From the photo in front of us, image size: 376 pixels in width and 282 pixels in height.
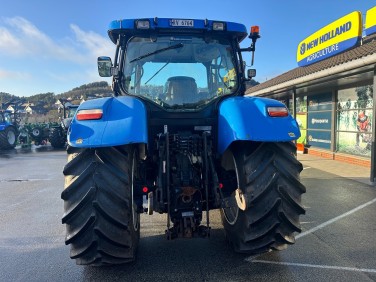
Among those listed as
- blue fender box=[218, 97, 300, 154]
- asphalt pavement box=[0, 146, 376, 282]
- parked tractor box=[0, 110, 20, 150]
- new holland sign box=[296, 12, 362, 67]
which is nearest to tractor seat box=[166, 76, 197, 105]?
blue fender box=[218, 97, 300, 154]

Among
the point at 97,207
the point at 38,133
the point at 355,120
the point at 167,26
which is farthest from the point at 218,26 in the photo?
the point at 38,133

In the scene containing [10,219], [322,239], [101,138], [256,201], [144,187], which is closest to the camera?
[101,138]

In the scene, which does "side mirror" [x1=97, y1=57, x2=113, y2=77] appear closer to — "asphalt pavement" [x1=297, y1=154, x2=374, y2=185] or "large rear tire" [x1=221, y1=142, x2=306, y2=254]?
"large rear tire" [x1=221, y1=142, x2=306, y2=254]

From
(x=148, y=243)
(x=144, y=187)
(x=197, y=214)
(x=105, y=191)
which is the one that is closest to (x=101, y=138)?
(x=105, y=191)

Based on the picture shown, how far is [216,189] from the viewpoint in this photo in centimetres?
311

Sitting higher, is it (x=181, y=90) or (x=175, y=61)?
(x=175, y=61)

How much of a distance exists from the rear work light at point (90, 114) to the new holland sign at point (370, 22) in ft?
32.0

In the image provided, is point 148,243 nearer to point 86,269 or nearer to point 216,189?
point 86,269

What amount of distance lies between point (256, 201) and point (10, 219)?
4257mm

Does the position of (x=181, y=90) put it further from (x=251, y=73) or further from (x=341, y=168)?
(x=341, y=168)

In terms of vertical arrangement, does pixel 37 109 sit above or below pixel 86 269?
above

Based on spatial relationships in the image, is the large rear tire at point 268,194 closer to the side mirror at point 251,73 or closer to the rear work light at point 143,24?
the side mirror at point 251,73

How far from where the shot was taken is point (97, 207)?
108 inches

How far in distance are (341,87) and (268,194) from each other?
9861 mm
